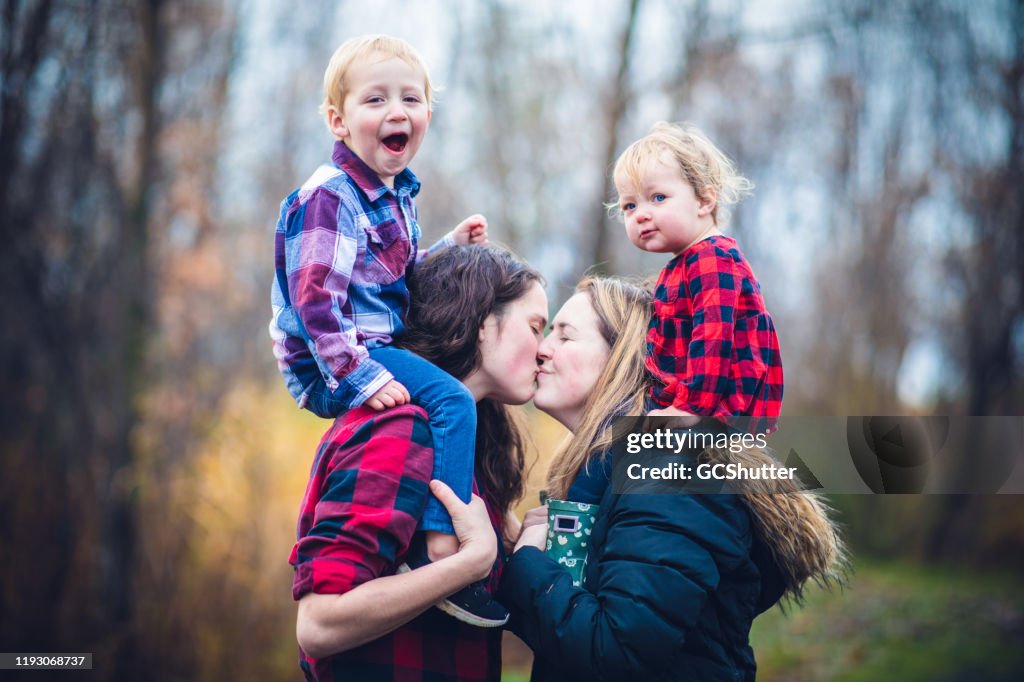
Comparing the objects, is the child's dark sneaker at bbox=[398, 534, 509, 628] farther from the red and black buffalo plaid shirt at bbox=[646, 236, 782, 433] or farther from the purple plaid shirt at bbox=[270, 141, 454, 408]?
the red and black buffalo plaid shirt at bbox=[646, 236, 782, 433]

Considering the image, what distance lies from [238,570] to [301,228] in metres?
5.86

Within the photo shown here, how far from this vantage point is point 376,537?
6.96 ft

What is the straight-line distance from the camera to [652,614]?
6.80 feet

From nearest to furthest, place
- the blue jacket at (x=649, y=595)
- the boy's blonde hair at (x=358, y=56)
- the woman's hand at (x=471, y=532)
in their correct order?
the blue jacket at (x=649, y=595)
the woman's hand at (x=471, y=532)
the boy's blonde hair at (x=358, y=56)

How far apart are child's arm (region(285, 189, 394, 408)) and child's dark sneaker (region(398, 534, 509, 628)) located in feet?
1.45

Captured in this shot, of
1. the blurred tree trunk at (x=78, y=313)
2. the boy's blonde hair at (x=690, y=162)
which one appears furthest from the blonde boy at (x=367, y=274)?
the blurred tree trunk at (x=78, y=313)

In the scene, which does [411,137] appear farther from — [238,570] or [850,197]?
[850,197]

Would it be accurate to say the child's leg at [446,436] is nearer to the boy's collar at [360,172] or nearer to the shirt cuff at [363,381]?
the shirt cuff at [363,381]

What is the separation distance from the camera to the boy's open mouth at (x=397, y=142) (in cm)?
256

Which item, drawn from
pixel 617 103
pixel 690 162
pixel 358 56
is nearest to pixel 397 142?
pixel 358 56

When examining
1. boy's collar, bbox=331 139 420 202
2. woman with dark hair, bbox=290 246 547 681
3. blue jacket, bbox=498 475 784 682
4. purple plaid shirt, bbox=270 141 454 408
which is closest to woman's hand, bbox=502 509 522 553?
woman with dark hair, bbox=290 246 547 681

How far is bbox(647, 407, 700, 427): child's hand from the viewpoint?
2.34 meters

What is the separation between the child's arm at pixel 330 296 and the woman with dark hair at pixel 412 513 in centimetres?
10

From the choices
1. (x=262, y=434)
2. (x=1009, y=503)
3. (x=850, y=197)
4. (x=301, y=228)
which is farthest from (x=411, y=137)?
(x=1009, y=503)
